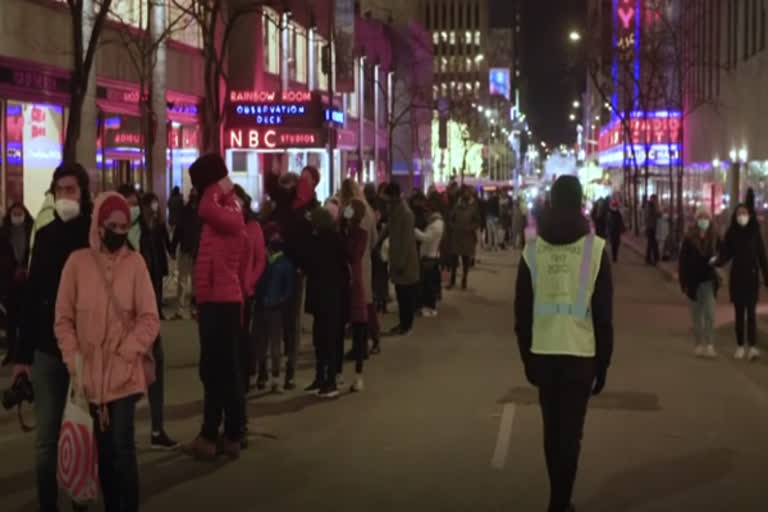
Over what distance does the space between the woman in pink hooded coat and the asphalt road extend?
1.49 m

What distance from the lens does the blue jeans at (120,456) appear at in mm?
6367

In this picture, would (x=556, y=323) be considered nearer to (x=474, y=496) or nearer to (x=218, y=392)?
(x=474, y=496)

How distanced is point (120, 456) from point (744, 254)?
9.50m

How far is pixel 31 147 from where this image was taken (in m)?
23.9

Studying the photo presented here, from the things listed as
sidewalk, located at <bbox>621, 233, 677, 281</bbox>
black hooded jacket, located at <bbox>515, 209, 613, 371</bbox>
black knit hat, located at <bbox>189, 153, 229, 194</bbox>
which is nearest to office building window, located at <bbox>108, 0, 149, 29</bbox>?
sidewalk, located at <bbox>621, 233, 677, 281</bbox>

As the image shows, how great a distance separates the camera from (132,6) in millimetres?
28656

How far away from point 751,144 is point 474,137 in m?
59.2

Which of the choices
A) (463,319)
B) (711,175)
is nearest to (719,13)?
(711,175)

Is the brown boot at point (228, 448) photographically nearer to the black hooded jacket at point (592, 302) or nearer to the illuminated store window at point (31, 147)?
the black hooded jacket at point (592, 302)

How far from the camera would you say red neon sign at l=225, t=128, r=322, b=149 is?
32500 mm

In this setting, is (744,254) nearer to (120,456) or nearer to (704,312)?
(704,312)

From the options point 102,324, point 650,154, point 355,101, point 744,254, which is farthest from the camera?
point 355,101

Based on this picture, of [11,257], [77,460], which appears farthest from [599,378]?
[11,257]

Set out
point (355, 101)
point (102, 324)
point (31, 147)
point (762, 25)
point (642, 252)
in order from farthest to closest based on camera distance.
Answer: point (355, 101)
point (642, 252)
point (762, 25)
point (31, 147)
point (102, 324)
